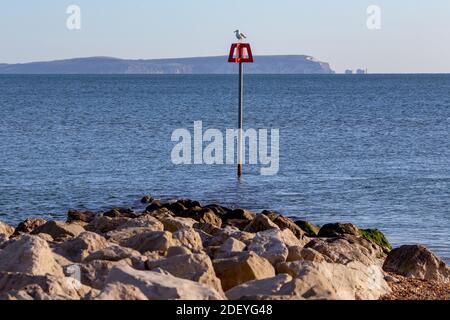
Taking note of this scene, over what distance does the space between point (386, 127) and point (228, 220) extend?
3846cm

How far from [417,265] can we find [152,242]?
4.19 meters

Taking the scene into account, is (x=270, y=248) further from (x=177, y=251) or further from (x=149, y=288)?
(x=149, y=288)

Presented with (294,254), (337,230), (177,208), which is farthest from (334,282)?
(177,208)

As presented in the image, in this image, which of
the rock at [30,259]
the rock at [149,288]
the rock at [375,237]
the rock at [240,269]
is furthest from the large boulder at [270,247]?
the rock at [375,237]

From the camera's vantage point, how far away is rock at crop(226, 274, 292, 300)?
9.03m

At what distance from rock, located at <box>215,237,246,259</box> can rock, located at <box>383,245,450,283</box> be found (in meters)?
3.08

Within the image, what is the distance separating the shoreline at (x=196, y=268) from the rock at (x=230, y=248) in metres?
0.02

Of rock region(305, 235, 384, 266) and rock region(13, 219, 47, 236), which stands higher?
rock region(305, 235, 384, 266)

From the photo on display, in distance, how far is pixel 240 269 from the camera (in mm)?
9875

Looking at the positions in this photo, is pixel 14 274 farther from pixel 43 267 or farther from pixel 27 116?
pixel 27 116

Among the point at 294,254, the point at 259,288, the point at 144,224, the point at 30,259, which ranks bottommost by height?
the point at 144,224

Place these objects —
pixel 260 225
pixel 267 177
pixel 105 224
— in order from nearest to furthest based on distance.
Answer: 1. pixel 105 224
2. pixel 260 225
3. pixel 267 177

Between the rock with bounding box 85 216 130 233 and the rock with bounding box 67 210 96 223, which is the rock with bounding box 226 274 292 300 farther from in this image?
the rock with bounding box 67 210 96 223

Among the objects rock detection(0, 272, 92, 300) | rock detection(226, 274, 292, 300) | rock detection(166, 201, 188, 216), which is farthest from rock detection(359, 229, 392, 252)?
rock detection(0, 272, 92, 300)
